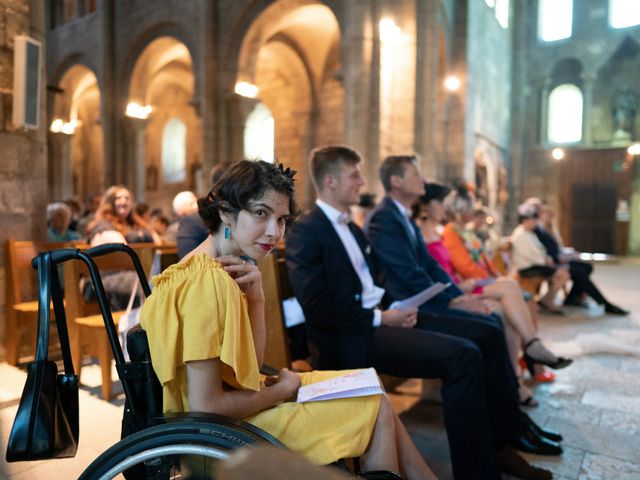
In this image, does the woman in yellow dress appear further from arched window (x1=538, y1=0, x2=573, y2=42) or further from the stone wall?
arched window (x1=538, y1=0, x2=573, y2=42)

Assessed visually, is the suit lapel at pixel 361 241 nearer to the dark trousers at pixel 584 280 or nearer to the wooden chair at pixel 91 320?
the wooden chair at pixel 91 320

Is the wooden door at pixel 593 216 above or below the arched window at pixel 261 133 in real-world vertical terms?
below

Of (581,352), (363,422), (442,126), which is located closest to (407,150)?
(442,126)

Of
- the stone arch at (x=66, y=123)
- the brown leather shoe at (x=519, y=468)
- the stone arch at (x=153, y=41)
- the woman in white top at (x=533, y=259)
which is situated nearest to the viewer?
the brown leather shoe at (x=519, y=468)

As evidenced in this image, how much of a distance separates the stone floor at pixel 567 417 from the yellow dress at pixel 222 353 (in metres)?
1.19

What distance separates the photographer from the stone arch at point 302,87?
1374cm

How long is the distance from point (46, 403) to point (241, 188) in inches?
31.2

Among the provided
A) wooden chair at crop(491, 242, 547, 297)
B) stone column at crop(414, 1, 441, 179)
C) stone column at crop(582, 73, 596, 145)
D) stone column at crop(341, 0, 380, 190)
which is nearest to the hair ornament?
wooden chair at crop(491, 242, 547, 297)

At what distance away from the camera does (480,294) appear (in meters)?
3.78

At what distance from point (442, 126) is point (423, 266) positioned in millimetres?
10146

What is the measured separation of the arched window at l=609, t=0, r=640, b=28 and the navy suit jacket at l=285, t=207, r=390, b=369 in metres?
19.5

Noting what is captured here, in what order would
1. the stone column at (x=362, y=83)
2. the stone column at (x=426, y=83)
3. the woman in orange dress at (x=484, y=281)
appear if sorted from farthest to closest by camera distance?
the stone column at (x=426, y=83) < the stone column at (x=362, y=83) < the woman in orange dress at (x=484, y=281)

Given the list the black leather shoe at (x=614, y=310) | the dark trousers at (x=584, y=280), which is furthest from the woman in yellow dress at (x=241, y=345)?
the dark trousers at (x=584, y=280)

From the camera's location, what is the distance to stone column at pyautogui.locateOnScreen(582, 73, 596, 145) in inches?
699
